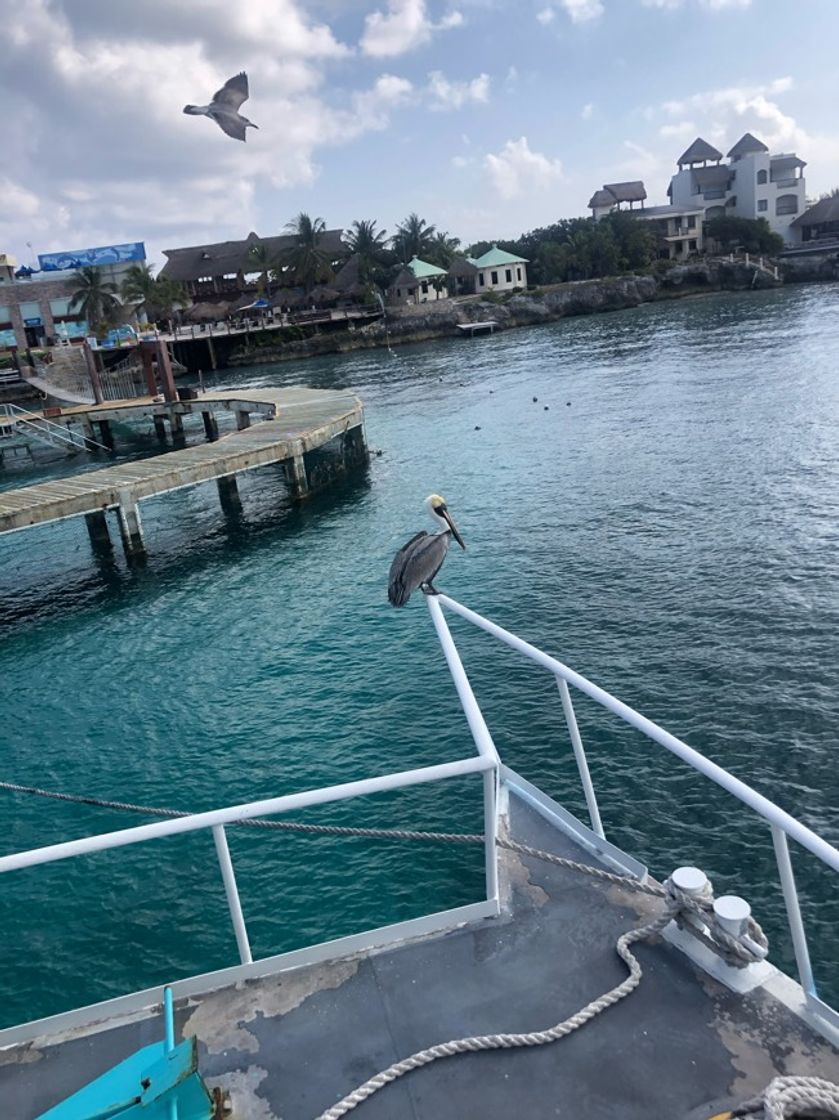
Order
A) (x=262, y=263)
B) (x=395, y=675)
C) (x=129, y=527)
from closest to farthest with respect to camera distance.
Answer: (x=395, y=675) < (x=129, y=527) < (x=262, y=263)

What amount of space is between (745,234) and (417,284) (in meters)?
43.8

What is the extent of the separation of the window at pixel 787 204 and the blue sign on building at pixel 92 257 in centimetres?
8654

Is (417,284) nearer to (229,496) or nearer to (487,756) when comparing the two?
(229,496)

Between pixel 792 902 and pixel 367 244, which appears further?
pixel 367 244

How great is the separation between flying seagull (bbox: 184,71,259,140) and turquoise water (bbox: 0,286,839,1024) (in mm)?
11893

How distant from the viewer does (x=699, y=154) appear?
11375 cm

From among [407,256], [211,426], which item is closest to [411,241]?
[407,256]

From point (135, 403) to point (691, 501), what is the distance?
35530mm

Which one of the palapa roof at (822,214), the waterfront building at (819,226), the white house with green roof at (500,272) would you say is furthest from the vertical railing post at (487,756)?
the palapa roof at (822,214)

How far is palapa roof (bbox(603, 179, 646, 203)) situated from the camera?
4537 inches

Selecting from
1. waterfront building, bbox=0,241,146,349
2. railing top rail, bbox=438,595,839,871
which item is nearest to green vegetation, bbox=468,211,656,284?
waterfront building, bbox=0,241,146,349

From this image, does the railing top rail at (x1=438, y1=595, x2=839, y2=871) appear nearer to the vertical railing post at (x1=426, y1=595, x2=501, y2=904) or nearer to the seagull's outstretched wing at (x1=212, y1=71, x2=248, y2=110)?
the vertical railing post at (x1=426, y1=595, x2=501, y2=904)

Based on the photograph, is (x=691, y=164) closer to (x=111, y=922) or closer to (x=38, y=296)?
(x=38, y=296)

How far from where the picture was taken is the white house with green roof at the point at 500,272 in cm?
10869
